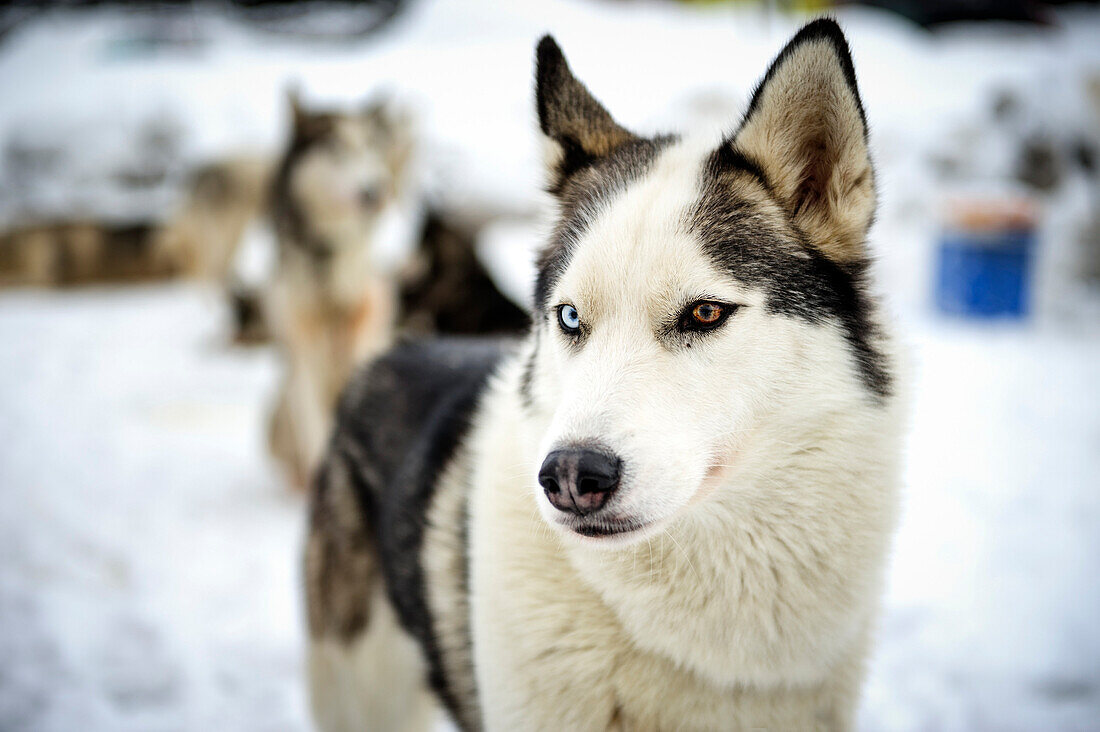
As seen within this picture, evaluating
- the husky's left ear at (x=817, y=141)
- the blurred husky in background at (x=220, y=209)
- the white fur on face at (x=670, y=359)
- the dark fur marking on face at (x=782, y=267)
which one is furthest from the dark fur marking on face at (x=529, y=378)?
the blurred husky in background at (x=220, y=209)

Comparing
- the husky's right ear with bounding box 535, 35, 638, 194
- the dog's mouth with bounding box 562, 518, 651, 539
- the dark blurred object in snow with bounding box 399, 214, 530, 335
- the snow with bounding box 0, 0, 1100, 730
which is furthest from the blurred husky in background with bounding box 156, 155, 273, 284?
the dog's mouth with bounding box 562, 518, 651, 539

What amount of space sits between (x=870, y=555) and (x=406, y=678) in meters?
1.52

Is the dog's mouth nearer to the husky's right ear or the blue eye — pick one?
the blue eye

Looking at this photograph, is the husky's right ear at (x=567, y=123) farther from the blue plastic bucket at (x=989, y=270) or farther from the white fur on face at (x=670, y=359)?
the blue plastic bucket at (x=989, y=270)

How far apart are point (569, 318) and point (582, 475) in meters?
0.42

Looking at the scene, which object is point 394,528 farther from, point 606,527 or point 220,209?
point 220,209

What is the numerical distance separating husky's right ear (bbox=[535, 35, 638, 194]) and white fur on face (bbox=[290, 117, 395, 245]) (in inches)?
120

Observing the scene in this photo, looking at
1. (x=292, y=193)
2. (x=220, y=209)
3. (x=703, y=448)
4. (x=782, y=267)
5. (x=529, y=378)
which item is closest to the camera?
(x=703, y=448)

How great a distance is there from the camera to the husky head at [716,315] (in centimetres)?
125

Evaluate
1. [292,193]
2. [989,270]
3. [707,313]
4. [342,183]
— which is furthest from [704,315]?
[989,270]

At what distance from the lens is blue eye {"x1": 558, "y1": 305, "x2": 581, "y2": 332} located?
4.83 ft

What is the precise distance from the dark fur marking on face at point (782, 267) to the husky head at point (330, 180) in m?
3.47

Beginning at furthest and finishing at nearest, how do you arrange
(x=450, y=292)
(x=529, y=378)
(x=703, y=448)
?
(x=450, y=292) → (x=529, y=378) → (x=703, y=448)

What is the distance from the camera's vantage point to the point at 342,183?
4453 mm
